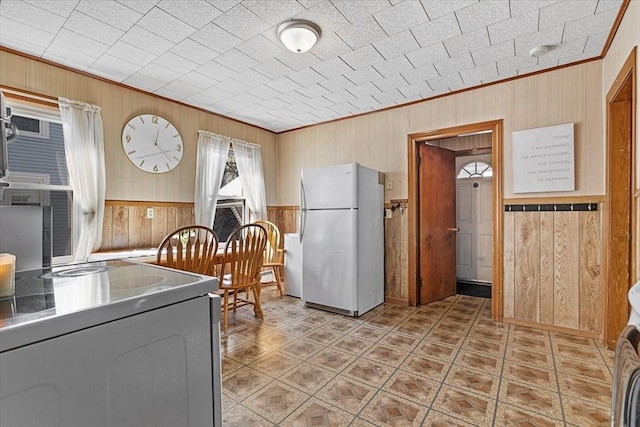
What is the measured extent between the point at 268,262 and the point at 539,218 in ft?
9.74

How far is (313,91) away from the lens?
10.9 feet

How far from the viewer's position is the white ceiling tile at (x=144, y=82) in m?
2.94

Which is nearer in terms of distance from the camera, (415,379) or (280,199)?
(415,379)

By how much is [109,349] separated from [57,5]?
230 centimetres

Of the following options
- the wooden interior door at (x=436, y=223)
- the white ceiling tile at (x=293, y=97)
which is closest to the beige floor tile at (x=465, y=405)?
the wooden interior door at (x=436, y=223)

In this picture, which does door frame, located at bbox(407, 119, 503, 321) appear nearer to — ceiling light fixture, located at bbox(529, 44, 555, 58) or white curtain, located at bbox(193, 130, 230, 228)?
ceiling light fixture, located at bbox(529, 44, 555, 58)

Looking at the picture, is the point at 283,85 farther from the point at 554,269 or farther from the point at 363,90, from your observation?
the point at 554,269

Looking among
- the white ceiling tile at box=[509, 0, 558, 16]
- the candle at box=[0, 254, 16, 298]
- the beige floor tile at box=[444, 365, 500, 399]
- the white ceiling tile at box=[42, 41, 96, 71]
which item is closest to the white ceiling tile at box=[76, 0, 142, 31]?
the white ceiling tile at box=[42, 41, 96, 71]

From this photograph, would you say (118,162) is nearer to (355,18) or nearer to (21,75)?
(21,75)

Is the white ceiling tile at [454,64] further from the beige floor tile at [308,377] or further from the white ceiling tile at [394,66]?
the beige floor tile at [308,377]

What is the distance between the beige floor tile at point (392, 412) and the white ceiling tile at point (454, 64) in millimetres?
2588

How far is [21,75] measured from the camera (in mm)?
2502

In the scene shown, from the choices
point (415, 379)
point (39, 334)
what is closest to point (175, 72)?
point (39, 334)

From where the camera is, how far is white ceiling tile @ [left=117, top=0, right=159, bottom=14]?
1.90 metres
